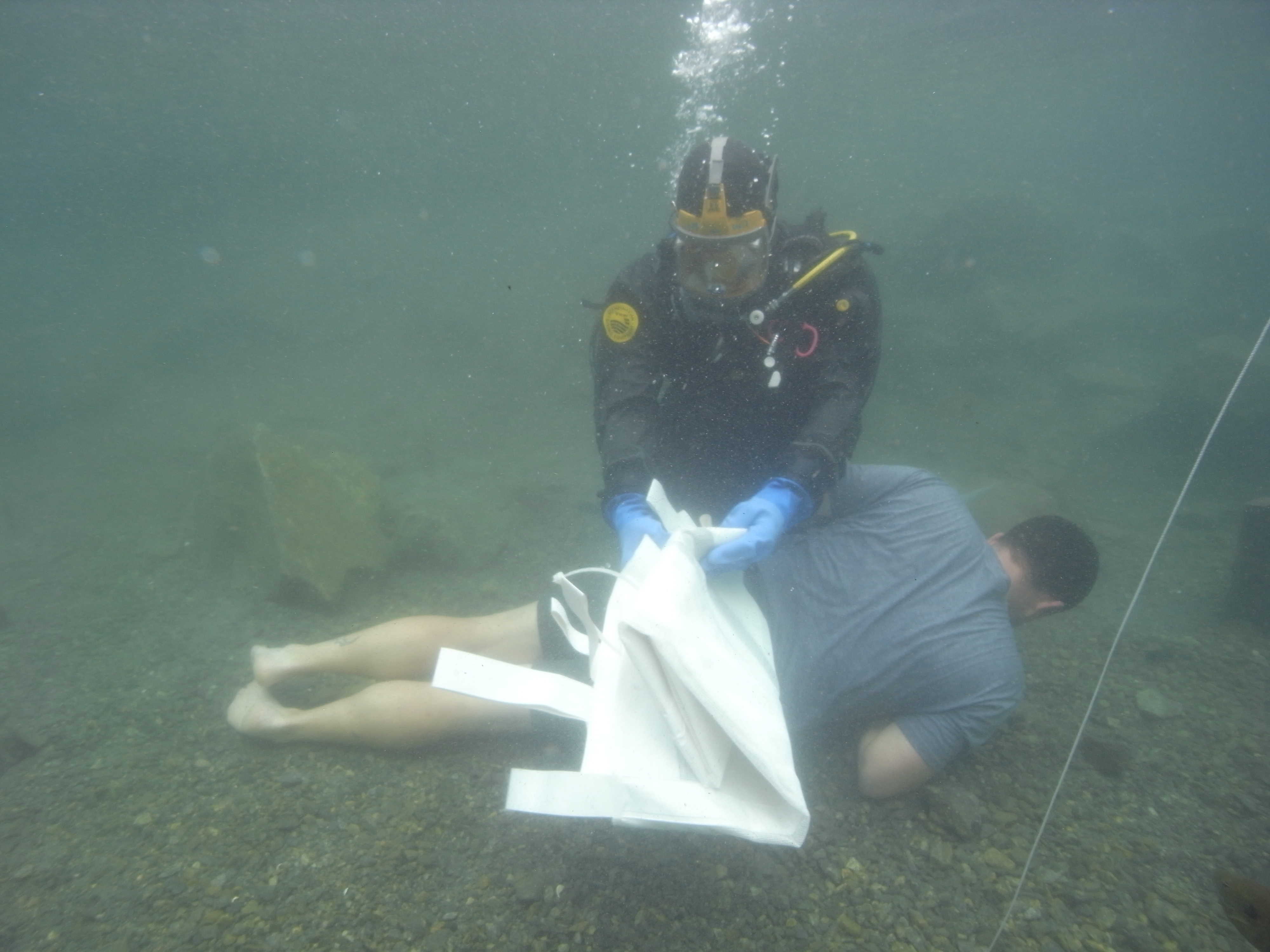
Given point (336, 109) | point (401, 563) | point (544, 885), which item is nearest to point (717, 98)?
point (336, 109)

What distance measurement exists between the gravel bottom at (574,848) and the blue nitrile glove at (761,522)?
1.04 meters

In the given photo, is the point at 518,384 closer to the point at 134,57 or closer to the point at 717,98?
the point at 134,57

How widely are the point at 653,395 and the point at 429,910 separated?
2328mm

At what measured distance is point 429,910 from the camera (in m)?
2.04

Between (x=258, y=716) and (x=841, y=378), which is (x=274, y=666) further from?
(x=841, y=378)

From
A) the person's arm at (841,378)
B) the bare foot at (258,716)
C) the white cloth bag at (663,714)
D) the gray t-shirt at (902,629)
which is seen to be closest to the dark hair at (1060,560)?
the gray t-shirt at (902,629)

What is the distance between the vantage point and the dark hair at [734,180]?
2.52 m

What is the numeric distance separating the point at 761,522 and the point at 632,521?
0.54 meters

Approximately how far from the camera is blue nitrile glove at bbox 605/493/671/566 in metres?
2.35

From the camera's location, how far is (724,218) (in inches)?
99.3

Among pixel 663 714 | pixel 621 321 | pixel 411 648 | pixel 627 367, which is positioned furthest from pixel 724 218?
pixel 411 648

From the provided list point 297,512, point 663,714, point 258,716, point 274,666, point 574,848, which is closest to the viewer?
point 663,714

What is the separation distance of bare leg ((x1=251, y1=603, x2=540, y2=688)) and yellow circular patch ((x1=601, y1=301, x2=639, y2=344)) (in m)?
1.44

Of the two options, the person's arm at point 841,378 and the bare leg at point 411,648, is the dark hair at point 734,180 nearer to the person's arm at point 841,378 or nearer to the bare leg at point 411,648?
the person's arm at point 841,378
